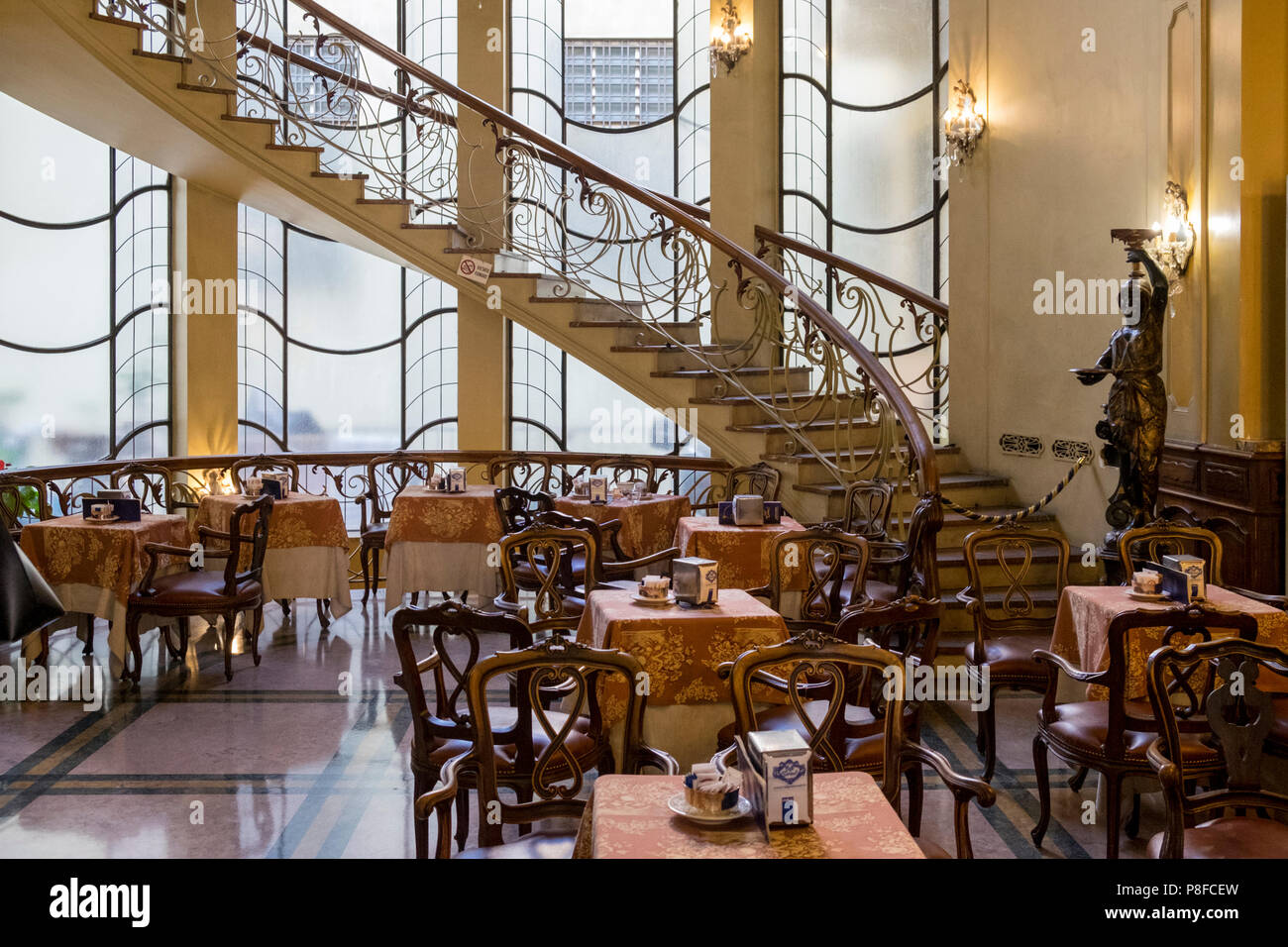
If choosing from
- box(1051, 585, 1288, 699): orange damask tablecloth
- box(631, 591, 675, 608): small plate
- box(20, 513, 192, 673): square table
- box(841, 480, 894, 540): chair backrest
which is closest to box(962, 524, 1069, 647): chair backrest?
box(1051, 585, 1288, 699): orange damask tablecloth

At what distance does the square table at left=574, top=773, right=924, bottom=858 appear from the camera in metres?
2.13

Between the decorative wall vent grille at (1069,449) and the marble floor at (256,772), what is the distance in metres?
2.06

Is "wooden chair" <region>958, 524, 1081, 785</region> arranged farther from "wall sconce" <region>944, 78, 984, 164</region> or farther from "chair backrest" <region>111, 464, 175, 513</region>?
"chair backrest" <region>111, 464, 175, 513</region>

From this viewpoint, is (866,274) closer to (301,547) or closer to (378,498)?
(378,498)

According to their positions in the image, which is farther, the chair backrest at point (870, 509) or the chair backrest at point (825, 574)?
the chair backrest at point (870, 509)

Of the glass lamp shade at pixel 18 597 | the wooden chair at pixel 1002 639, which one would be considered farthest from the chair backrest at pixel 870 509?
the glass lamp shade at pixel 18 597

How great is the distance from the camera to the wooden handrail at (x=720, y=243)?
6.22 m

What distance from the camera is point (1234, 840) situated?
2.83 metres

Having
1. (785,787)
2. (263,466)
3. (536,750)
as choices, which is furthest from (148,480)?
(785,787)

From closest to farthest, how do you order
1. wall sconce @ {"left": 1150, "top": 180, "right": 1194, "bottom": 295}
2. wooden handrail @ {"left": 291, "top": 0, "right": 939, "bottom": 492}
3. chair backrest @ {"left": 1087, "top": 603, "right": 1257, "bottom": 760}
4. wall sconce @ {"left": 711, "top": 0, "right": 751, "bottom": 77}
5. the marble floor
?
1. chair backrest @ {"left": 1087, "top": 603, "right": 1257, "bottom": 760}
2. the marble floor
3. wall sconce @ {"left": 1150, "top": 180, "right": 1194, "bottom": 295}
4. wooden handrail @ {"left": 291, "top": 0, "right": 939, "bottom": 492}
5. wall sconce @ {"left": 711, "top": 0, "right": 751, "bottom": 77}

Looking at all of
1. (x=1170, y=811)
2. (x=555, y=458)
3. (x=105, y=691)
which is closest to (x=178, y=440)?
(x=555, y=458)

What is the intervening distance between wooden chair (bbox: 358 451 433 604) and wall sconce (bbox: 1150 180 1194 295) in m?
5.03

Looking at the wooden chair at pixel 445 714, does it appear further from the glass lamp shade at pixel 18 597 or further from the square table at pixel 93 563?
the square table at pixel 93 563
